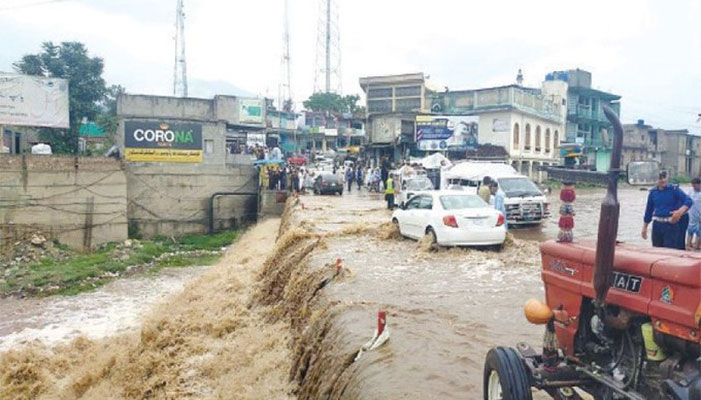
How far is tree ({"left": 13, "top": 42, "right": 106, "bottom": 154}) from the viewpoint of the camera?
38.2m

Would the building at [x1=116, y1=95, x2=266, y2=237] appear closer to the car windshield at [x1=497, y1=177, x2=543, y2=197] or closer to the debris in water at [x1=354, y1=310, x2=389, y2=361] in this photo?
the car windshield at [x1=497, y1=177, x2=543, y2=197]

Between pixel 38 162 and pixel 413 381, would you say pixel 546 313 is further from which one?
pixel 38 162

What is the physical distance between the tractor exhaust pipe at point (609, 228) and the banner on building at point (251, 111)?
39.0 meters

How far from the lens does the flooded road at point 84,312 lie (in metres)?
16.0

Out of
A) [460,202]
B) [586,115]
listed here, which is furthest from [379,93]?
[460,202]

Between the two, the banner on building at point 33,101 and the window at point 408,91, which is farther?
the window at point 408,91

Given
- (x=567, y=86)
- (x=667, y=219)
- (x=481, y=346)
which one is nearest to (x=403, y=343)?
(x=481, y=346)

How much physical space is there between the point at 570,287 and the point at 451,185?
19313 millimetres

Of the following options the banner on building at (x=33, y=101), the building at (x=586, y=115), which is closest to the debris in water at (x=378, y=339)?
the banner on building at (x=33, y=101)

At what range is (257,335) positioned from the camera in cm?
1068

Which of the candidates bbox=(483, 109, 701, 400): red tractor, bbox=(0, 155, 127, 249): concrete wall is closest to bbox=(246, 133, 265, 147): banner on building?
bbox=(0, 155, 127, 249): concrete wall

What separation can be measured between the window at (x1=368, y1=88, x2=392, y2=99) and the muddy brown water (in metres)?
35.7

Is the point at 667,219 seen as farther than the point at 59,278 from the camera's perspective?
No

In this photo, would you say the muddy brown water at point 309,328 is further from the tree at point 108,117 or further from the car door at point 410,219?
the tree at point 108,117
